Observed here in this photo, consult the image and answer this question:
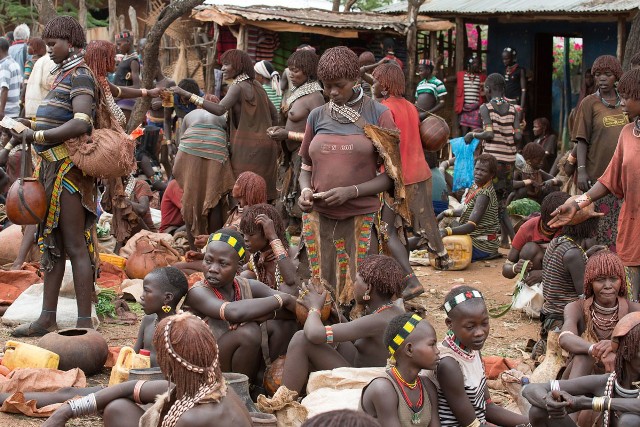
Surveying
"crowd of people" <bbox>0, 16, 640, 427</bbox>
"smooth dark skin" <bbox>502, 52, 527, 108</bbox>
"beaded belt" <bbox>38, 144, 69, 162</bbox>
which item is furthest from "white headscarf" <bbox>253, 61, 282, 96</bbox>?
"smooth dark skin" <bbox>502, 52, 527, 108</bbox>

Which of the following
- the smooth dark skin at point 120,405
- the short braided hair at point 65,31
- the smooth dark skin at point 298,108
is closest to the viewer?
the smooth dark skin at point 120,405

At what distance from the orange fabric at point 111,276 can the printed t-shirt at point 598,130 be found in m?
4.00

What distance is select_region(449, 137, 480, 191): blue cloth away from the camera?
483 inches

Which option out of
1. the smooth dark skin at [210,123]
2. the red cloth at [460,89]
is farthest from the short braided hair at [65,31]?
the red cloth at [460,89]

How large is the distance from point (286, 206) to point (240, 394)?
501 centimetres

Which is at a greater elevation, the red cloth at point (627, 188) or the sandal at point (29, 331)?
the red cloth at point (627, 188)

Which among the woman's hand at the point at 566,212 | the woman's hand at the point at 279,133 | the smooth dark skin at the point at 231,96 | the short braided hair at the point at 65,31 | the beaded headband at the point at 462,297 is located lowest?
the beaded headband at the point at 462,297

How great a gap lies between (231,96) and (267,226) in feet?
10.8

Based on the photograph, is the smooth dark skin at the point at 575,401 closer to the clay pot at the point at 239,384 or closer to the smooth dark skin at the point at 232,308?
the clay pot at the point at 239,384

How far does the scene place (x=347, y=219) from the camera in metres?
6.52

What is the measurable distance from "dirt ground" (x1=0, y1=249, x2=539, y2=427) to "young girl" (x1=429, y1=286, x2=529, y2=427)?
Result: 1953mm

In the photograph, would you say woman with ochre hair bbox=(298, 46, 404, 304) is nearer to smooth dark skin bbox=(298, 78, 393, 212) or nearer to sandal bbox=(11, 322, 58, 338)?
smooth dark skin bbox=(298, 78, 393, 212)

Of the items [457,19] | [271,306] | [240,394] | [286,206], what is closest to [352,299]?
[271,306]

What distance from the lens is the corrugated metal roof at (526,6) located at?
43.1 feet
